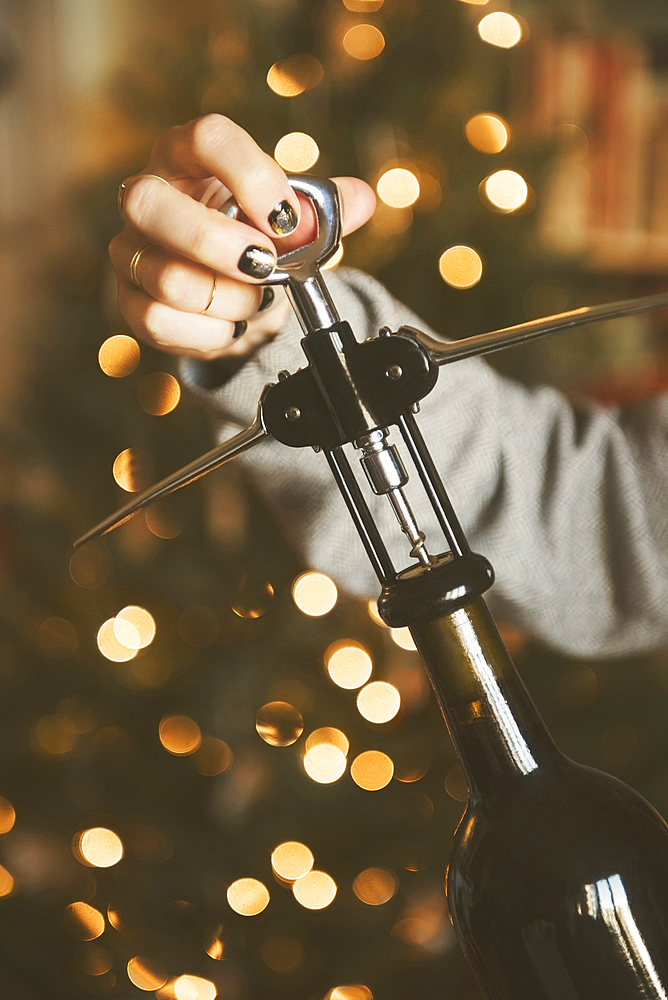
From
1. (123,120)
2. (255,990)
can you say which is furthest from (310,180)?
(123,120)

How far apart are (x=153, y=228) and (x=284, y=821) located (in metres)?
1.02

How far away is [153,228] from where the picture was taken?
0.36 metres

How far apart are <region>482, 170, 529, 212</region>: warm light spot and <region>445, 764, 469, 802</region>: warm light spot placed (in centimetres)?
84

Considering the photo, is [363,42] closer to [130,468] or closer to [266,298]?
[130,468]

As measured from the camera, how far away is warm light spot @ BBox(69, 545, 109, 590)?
1220 millimetres

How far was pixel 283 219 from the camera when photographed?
304 mm

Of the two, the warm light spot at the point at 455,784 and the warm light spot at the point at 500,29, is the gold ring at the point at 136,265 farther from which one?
the warm light spot at the point at 455,784

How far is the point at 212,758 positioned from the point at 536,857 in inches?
40.8

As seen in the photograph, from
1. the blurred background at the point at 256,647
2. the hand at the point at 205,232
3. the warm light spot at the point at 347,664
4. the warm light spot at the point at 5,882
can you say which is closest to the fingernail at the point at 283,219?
the hand at the point at 205,232

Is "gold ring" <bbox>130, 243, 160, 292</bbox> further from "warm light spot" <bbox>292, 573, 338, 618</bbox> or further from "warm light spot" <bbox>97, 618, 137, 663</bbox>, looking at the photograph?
"warm light spot" <bbox>97, 618, 137, 663</bbox>

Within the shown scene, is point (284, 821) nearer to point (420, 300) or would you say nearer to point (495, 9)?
point (420, 300)

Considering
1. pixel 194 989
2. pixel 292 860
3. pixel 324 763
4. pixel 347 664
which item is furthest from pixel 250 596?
pixel 194 989

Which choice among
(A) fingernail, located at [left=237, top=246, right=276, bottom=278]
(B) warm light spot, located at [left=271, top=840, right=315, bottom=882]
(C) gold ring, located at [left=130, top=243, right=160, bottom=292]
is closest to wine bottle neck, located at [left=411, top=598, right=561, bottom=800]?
(A) fingernail, located at [left=237, top=246, right=276, bottom=278]

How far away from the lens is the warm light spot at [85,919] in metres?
1.24
